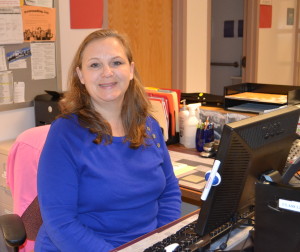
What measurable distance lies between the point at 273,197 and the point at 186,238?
0.92 ft

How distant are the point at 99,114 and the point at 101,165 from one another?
21cm

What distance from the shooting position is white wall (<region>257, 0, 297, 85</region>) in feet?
16.0

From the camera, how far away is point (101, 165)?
4.94 feet

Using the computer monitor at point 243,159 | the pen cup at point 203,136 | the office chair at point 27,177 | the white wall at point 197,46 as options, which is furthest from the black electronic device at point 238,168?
the white wall at point 197,46

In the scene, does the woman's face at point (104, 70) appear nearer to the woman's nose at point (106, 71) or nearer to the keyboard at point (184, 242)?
the woman's nose at point (106, 71)

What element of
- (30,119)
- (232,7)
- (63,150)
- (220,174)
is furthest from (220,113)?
(232,7)

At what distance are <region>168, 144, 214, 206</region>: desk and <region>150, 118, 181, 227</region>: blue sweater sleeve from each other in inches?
4.8

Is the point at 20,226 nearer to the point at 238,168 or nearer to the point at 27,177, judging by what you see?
the point at 27,177

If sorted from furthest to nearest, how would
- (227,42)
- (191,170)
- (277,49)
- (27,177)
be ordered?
(277,49) → (227,42) → (191,170) → (27,177)

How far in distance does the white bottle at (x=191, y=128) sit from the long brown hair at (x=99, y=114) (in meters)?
0.78

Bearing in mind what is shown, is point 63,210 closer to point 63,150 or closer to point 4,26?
point 63,150

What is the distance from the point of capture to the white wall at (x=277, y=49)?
489 centimetres

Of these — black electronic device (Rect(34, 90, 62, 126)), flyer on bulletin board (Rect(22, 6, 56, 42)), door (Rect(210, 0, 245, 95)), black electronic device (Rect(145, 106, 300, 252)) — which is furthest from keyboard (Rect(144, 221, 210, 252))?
door (Rect(210, 0, 245, 95))

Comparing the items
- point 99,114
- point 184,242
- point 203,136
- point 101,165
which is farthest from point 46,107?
point 184,242
